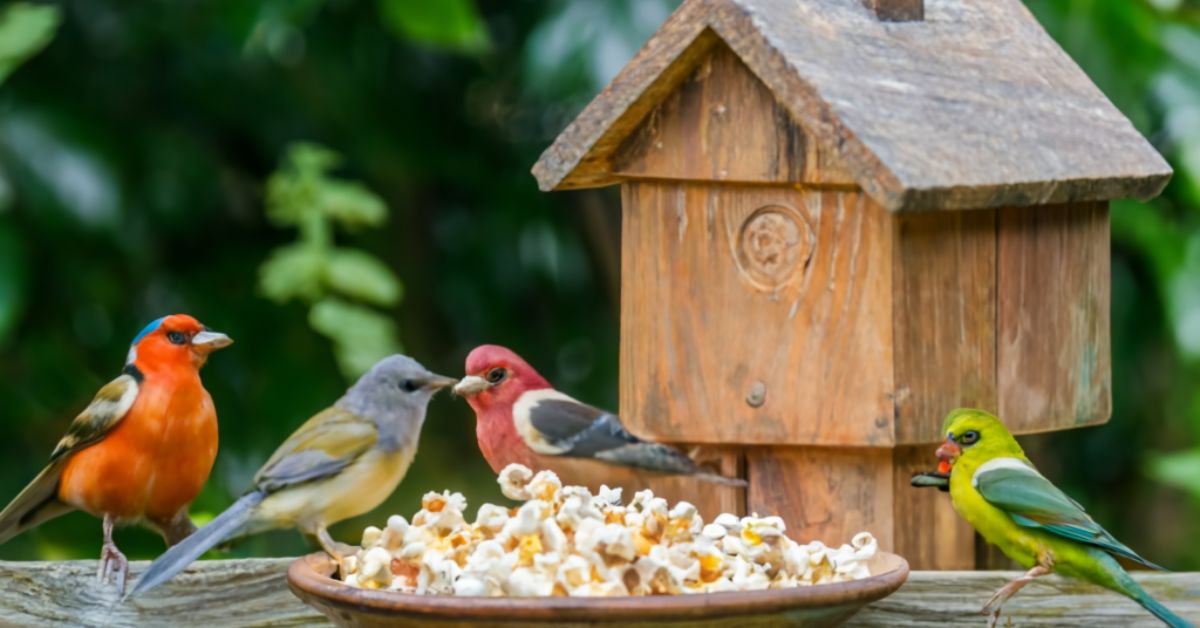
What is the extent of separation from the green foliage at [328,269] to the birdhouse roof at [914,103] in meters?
1.66

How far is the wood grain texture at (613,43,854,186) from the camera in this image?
9.46 ft

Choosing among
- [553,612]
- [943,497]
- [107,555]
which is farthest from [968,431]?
[107,555]

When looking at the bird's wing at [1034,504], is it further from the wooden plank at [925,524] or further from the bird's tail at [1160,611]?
the wooden plank at [925,524]

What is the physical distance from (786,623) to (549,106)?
3413mm

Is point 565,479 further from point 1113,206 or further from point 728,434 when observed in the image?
point 1113,206

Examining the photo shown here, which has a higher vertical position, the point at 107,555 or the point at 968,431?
the point at 968,431

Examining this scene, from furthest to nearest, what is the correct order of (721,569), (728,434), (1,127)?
(1,127) → (728,434) → (721,569)

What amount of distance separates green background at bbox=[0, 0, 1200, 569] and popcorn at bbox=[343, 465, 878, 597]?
1.56m

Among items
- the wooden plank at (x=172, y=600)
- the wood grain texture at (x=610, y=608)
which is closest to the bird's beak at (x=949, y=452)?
the wood grain texture at (x=610, y=608)

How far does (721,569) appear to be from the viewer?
2525 millimetres

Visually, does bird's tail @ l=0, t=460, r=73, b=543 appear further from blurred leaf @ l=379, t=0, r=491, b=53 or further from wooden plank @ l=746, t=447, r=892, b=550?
blurred leaf @ l=379, t=0, r=491, b=53

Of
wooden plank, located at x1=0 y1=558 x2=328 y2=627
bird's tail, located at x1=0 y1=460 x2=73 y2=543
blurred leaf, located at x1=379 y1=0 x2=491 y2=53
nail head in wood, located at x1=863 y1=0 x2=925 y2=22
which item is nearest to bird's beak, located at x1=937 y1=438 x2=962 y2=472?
nail head in wood, located at x1=863 y1=0 x2=925 y2=22

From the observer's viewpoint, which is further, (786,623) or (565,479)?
(565,479)

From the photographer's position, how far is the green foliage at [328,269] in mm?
4656
